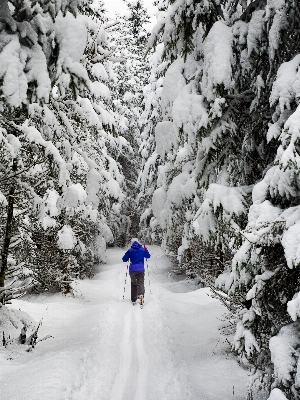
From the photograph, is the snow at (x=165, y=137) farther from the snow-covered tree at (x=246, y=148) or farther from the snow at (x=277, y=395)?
the snow at (x=277, y=395)

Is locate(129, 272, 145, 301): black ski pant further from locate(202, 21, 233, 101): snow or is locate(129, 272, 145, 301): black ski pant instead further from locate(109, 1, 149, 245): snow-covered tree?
locate(109, 1, 149, 245): snow-covered tree

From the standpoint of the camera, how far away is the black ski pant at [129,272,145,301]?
35.9 feet


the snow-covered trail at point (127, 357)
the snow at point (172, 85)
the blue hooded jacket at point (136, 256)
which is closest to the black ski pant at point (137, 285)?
the blue hooded jacket at point (136, 256)

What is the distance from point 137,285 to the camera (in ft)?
36.9

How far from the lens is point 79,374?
17.5 feet

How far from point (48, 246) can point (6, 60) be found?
8151mm

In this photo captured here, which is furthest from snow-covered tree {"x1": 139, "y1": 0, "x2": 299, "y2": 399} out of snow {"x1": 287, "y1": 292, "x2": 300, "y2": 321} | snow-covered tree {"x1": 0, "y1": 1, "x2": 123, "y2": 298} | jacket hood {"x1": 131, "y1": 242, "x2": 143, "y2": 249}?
jacket hood {"x1": 131, "y1": 242, "x2": 143, "y2": 249}

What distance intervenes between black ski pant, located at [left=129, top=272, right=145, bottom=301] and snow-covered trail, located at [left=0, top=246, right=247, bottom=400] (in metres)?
0.43

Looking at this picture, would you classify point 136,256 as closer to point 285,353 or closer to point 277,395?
point 285,353

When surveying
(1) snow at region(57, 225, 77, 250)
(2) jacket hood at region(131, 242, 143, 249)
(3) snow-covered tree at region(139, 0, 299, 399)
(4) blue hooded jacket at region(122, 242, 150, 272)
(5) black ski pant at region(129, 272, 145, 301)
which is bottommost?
(5) black ski pant at region(129, 272, 145, 301)

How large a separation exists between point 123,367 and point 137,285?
5.31 metres

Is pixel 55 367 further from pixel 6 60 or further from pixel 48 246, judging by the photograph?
pixel 48 246

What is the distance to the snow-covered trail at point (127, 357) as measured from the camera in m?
4.81

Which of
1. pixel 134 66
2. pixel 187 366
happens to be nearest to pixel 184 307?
pixel 187 366
